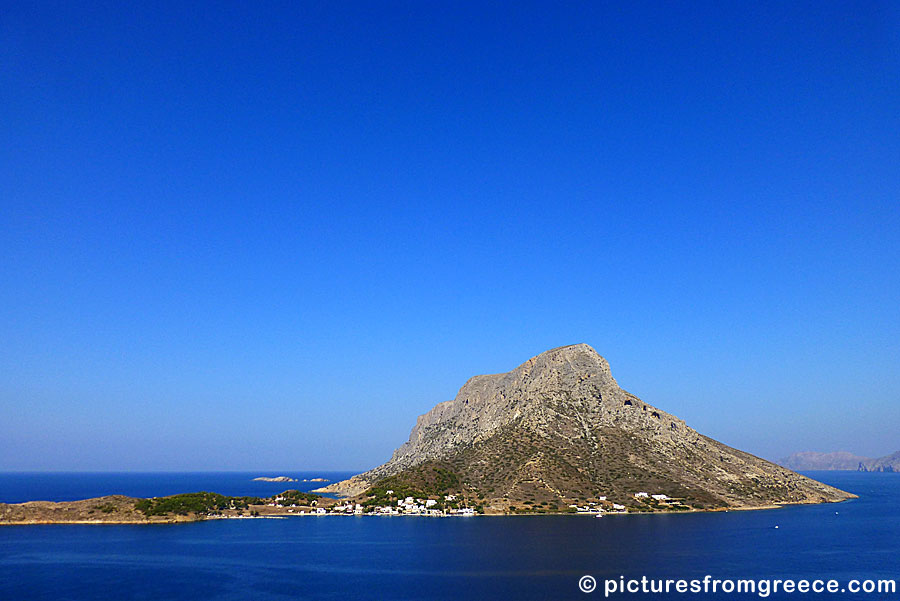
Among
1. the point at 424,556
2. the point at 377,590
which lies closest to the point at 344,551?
the point at 424,556

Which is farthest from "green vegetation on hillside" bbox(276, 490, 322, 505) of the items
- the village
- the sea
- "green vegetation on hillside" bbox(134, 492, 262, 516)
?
the sea

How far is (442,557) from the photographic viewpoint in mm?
97000

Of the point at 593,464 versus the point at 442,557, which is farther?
the point at 593,464

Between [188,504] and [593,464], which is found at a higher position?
A: [593,464]

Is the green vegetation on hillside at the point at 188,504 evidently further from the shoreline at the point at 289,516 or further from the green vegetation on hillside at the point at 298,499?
the green vegetation on hillside at the point at 298,499

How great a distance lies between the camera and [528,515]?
145250mm

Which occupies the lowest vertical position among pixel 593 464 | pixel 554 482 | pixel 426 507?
pixel 426 507

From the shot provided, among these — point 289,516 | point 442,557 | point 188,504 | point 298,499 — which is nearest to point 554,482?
point 442,557

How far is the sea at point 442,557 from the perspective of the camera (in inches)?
3088

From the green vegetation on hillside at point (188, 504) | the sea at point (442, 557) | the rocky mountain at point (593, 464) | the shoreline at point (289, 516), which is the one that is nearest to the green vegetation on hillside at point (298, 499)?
the green vegetation on hillside at point (188, 504)

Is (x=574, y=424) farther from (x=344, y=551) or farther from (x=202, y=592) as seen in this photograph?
(x=202, y=592)

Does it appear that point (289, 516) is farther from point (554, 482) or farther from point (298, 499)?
point (554, 482)

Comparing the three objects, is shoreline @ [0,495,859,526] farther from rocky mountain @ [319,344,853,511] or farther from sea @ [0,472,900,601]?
sea @ [0,472,900,601]

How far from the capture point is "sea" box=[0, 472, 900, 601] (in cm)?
→ 7844
